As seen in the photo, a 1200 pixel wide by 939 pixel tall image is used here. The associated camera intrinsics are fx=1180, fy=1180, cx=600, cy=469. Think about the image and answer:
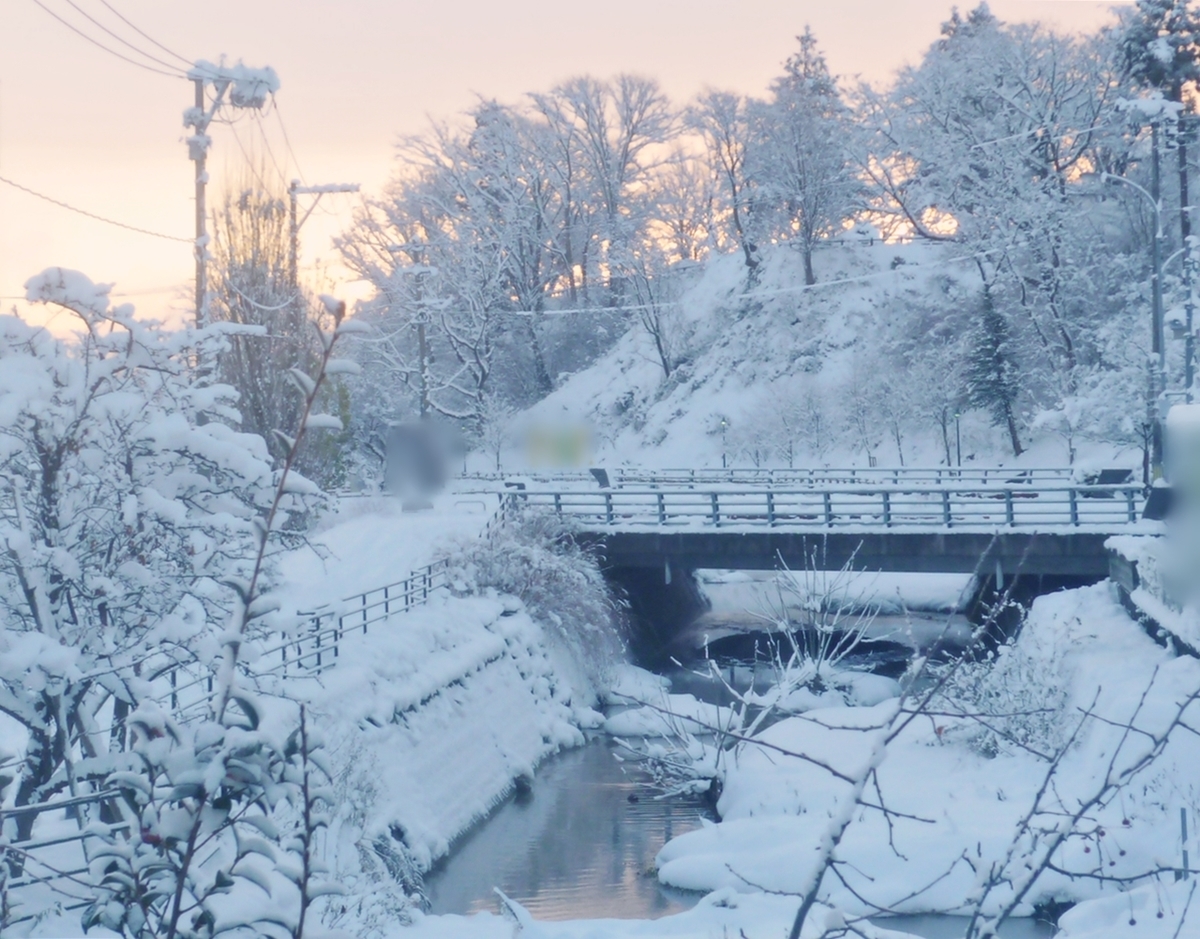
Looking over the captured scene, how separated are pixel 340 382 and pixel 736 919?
26.2m

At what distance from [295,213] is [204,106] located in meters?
10.7

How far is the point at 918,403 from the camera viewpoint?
50.2 metres

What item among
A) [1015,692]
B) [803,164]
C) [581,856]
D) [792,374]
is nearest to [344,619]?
[581,856]

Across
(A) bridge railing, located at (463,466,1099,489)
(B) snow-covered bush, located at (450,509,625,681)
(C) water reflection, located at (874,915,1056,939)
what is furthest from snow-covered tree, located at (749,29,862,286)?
(C) water reflection, located at (874,915,1056,939)

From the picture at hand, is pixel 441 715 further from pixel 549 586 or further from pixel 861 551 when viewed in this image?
pixel 861 551

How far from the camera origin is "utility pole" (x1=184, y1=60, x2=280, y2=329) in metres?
16.3

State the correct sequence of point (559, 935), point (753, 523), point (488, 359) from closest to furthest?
point (559, 935)
point (753, 523)
point (488, 359)

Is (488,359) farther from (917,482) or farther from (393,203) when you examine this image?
(917,482)

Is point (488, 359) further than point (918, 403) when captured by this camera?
Yes

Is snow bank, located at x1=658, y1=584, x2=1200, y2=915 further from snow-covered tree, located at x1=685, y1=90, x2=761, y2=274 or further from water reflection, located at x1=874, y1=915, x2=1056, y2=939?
snow-covered tree, located at x1=685, y1=90, x2=761, y2=274

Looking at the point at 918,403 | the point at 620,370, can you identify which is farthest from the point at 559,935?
the point at 620,370

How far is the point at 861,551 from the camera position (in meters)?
26.9

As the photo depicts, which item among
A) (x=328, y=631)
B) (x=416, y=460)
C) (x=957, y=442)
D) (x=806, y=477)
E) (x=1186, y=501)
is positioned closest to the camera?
(x=1186, y=501)

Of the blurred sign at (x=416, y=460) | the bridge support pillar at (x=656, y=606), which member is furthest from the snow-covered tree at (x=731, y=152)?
the blurred sign at (x=416, y=460)
